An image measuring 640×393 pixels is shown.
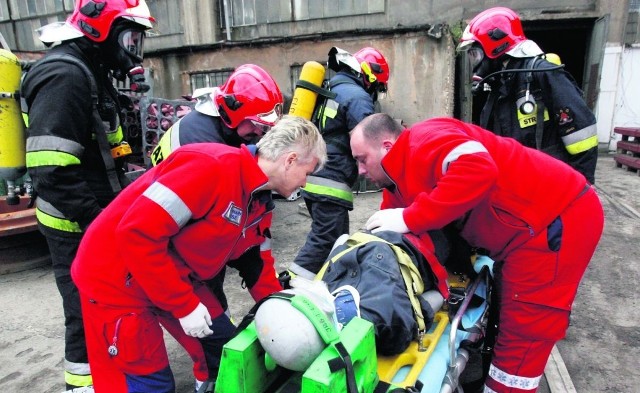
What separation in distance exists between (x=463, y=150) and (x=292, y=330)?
112cm

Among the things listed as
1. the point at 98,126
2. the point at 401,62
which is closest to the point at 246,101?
the point at 98,126

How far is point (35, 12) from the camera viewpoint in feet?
48.0

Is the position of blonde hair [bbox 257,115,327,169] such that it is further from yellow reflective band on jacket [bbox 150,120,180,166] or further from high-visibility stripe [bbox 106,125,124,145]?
high-visibility stripe [bbox 106,125,124,145]

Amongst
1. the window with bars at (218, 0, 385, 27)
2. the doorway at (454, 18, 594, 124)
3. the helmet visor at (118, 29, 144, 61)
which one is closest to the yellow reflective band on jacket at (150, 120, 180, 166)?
the helmet visor at (118, 29, 144, 61)

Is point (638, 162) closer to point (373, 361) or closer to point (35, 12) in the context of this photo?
point (373, 361)

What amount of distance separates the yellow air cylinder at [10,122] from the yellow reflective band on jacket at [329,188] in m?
2.00

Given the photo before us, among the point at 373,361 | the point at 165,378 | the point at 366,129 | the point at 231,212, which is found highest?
the point at 366,129

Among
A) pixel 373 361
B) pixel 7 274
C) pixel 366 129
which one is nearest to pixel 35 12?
pixel 7 274

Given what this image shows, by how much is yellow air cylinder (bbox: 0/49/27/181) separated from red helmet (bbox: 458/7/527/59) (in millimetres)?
2977

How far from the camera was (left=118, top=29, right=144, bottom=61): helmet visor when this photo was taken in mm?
2512

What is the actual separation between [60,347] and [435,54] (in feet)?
27.4

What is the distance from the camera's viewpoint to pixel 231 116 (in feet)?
8.96

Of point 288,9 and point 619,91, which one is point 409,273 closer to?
point 288,9

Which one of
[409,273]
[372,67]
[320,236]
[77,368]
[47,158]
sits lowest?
[77,368]
